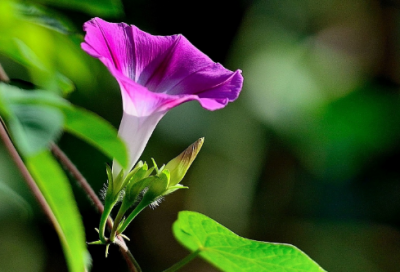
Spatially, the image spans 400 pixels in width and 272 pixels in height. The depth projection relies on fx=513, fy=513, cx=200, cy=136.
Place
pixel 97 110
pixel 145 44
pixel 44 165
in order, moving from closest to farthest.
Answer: pixel 44 165 < pixel 145 44 < pixel 97 110

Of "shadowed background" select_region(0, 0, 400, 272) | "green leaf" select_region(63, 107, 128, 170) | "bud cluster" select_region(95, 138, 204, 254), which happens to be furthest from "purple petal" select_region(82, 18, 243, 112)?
"shadowed background" select_region(0, 0, 400, 272)

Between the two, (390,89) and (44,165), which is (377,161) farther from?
(44,165)

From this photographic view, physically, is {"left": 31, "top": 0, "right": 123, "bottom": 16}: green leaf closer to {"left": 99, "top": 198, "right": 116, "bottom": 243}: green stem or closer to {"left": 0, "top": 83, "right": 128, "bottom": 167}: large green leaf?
{"left": 99, "top": 198, "right": 116, "bottom": 243}: green stem

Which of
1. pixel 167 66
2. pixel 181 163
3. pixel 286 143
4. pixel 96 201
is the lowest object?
pixel 286 143

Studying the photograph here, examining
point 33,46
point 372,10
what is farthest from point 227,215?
point 33,46

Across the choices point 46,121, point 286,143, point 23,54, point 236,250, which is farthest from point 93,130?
point 286,143

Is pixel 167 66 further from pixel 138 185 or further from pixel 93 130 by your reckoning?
pixel 93 130

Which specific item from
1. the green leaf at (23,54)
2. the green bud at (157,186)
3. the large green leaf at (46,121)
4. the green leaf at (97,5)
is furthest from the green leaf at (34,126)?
the green leaf at (97,5)
